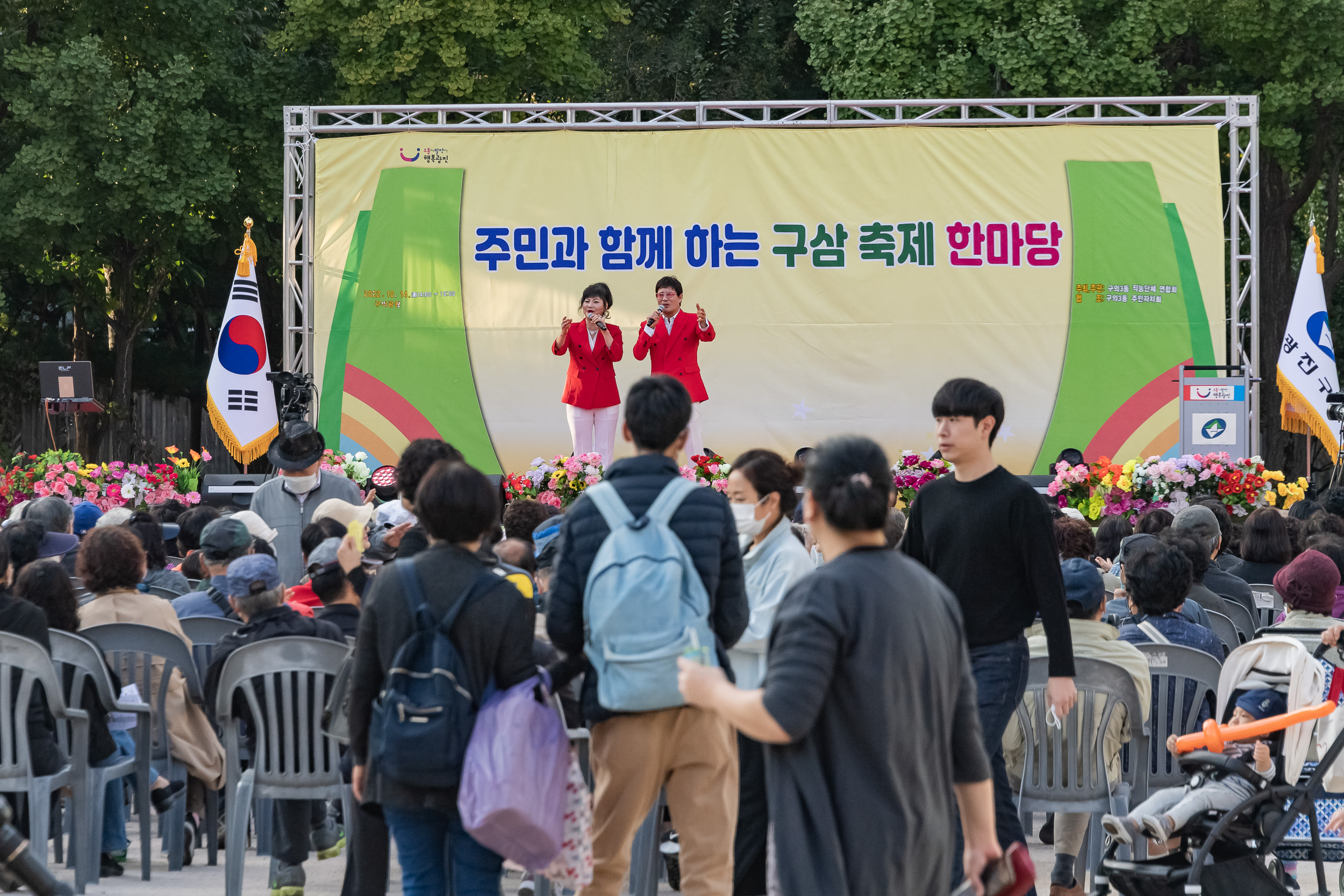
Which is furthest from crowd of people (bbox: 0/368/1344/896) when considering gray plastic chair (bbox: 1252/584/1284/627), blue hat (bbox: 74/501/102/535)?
blue hat (bbox: 74/501/102/535)

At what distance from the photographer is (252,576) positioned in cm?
414

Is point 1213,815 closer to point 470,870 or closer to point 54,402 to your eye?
point 470,870

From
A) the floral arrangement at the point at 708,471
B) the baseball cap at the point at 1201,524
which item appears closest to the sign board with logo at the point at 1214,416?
the floral arrangement at the point at 708,471

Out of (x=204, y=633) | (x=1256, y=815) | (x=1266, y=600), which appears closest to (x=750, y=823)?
(x=1256, y=815)

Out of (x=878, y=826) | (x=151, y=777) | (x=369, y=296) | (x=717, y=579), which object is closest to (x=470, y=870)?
(x=717, y=579)

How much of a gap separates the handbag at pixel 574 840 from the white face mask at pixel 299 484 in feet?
11.7

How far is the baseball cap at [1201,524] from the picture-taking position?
552 centimetres

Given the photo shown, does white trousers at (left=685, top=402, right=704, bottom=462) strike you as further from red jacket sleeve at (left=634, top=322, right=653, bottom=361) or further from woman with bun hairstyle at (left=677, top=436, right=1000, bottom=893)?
woman with bun hairstyle at (left=677, top=436, right=1000, bottom=893)

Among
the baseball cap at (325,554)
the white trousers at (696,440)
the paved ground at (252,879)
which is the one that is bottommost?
the paved ground at (252,879)

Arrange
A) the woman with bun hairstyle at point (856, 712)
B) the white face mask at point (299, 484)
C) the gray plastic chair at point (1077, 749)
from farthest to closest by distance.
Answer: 1. the white face mask at point (299, 484)
2. the gray plastic chair at point (1077, 749)
3. the woman with bun hairstyle at point (856, 712)

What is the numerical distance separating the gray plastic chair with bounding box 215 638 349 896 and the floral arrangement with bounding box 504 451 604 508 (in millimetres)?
4043

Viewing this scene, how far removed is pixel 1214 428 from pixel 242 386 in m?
7.08

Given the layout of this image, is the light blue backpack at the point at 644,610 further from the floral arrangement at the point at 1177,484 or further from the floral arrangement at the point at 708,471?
the floral arrangement at the point at 1177,484

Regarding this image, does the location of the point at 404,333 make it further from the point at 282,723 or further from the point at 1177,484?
the point at 282,723
